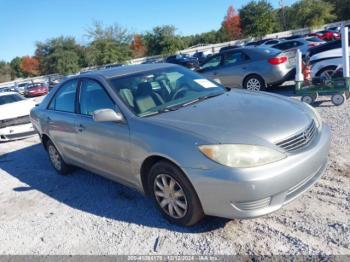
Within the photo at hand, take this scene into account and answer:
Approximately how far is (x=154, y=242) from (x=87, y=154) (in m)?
1.71

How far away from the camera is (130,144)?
12.0ft

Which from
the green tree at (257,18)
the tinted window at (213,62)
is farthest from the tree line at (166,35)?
the tinted window at (213,62)

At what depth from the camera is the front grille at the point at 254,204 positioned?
2.97 meters

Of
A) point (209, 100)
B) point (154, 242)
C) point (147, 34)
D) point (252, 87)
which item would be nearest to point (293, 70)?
point (252, 87)

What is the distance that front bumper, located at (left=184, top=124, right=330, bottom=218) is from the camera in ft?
9.44

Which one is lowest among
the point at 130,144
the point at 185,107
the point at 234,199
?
the point at 234,199

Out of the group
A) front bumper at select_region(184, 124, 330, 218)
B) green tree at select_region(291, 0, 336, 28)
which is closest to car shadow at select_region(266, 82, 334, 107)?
front bumper at select_region(184, 124, 330, 218)

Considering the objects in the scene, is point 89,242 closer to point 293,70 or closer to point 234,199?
point 234,199

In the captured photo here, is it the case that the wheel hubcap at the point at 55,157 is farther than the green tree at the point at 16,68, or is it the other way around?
the green tree at the point at 16,68

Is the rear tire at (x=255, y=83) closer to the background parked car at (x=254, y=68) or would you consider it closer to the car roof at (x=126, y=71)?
the background parked car at (x=254, y=68)

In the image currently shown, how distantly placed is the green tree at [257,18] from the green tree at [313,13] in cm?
706

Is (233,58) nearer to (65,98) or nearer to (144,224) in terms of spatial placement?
(65,98)

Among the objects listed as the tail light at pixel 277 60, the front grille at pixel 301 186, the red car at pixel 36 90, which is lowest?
the red car at pixel 36 90

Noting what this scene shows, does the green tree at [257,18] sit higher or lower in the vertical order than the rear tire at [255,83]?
higher
